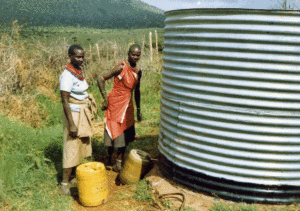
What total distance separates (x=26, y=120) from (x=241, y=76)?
552 centimetres

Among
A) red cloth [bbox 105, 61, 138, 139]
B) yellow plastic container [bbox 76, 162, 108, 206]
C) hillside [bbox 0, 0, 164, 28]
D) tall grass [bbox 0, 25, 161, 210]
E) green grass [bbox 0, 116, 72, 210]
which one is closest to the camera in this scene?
yellow plastic container [bbox 76, 162, 108, 206]

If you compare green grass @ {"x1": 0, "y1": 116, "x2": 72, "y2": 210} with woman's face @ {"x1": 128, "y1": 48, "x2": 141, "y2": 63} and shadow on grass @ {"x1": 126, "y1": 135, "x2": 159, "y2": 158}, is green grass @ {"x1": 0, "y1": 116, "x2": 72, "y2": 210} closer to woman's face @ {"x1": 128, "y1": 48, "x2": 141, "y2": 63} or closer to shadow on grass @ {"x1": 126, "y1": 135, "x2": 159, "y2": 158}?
shadow on grass @ {"x1": 126, "y1": 135, "x2": 159, "y2": 158}

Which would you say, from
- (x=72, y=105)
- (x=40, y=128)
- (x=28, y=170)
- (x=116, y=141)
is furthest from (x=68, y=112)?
(x=40, y=128)

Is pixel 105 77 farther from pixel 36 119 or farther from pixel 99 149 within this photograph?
pixel 36 119

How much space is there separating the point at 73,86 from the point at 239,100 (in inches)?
83.2

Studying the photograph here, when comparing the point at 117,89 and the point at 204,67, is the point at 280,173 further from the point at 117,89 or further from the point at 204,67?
the point at 117,89

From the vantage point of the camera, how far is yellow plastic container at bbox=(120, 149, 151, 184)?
3891 mm

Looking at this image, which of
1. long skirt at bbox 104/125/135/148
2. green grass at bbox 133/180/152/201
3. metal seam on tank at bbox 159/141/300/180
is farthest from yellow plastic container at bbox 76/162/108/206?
metal seam on tank at bbox 159/141/300/180

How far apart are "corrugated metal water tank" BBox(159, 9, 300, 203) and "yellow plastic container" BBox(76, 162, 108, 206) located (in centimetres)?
112

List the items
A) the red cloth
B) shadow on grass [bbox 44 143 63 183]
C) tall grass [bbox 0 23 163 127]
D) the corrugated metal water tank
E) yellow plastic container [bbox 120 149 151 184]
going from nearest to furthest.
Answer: the corrugated metal water tank
yellow plastic container [bbox 120 149 151 184]
the red cloth
shadow on grass [bbox 44 143 63 183]
tall grass [bbox 0 23 163 127]

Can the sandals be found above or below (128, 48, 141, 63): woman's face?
below

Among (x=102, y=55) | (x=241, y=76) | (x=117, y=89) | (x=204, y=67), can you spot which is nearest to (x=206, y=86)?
(x=204, y=67)

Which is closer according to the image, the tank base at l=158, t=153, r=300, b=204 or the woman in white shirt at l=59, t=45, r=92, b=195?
the tank base at l=158, t=153, r=300, b=204

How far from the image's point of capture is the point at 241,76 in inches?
106
